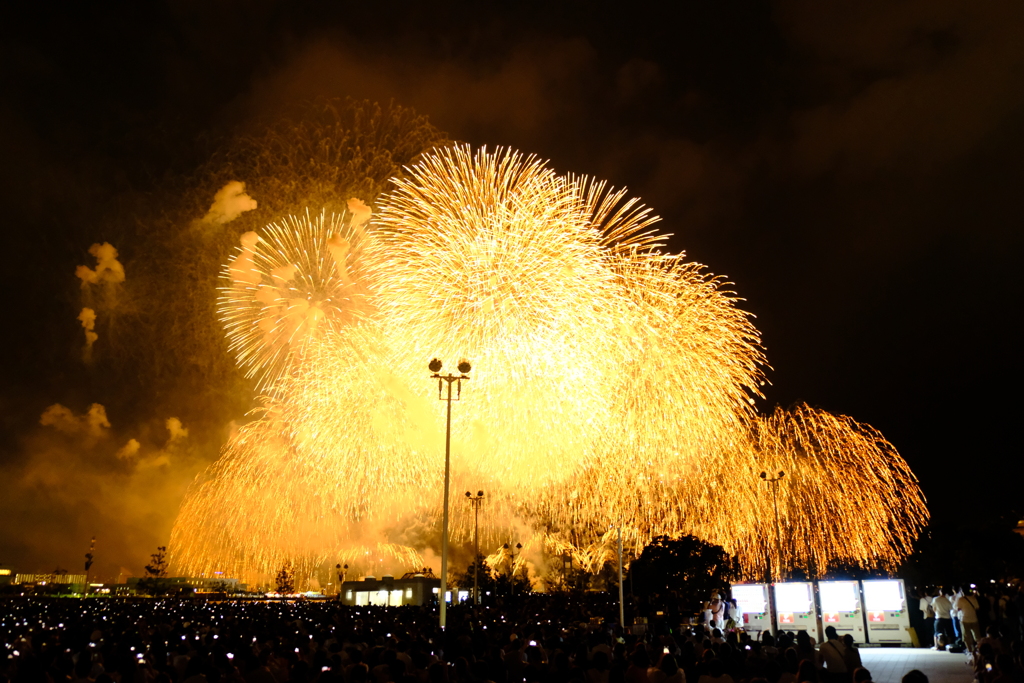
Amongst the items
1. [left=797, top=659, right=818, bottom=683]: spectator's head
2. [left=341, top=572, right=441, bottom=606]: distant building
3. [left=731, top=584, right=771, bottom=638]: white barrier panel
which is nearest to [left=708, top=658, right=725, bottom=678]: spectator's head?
[left=797, top=659, right=818, bottom=683]: spectator's head

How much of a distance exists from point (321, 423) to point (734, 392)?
1699 cm

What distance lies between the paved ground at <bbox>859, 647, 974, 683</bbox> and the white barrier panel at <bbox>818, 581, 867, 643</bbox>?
75 centimetres

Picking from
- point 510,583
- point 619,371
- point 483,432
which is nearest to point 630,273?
point 619,371

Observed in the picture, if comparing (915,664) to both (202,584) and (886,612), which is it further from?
(202,584)

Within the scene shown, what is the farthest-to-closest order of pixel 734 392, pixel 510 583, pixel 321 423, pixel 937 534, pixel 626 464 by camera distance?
pixel 510 583
pixel 937 534
pixel 626 464
pixel 321 423
pixel 734 392

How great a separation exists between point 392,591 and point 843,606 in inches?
1152

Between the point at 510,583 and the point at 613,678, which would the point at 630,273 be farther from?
the point at 510,583

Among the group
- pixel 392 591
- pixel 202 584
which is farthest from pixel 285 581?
pixel 392 591

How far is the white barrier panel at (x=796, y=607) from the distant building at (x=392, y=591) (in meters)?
23.5

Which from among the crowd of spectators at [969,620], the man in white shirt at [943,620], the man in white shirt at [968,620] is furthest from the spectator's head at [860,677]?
the man in white shirt at [943,620]

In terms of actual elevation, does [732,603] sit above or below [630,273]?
below

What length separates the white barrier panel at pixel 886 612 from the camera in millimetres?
24891

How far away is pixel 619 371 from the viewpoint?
31672mm

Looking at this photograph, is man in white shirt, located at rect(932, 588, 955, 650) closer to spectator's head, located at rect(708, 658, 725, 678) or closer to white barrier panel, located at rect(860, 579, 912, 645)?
white barrier panel, located at rect(860, 579, 912, 645)
